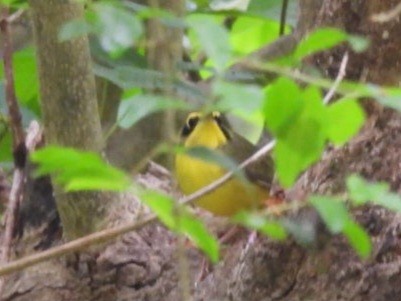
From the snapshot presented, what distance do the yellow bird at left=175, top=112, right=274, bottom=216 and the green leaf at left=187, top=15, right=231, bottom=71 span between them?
1.20 meters

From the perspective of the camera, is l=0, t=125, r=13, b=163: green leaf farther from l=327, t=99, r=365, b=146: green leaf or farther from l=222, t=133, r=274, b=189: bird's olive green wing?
l=327, t=99, r=365, b=146: green leaf

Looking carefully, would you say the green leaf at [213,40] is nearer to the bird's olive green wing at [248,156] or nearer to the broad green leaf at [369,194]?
the broad green leaf at [369,194]

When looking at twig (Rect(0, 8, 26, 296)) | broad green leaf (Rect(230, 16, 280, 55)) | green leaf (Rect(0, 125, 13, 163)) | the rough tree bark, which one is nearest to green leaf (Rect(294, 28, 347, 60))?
the rough tree bark

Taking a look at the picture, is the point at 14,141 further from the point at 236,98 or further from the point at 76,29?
the point at 236,98

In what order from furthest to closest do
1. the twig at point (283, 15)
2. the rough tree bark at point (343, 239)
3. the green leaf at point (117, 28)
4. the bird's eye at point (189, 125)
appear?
the bird's eye at point (189, 125) → the twig at point (283, 15) → the rough tree bark at point (343, 239) → the green leaf at point (117, 28)

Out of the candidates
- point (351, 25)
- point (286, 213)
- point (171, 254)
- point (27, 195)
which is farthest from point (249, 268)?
point (27, 195)

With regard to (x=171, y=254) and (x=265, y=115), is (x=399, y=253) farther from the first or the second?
(x=265, y=115)

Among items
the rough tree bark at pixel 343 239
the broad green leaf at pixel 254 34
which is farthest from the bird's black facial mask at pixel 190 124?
the rough tree bark at pixel 343 239

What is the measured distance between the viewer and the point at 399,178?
4.74 feet

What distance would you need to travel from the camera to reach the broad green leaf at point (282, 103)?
80 centimetres

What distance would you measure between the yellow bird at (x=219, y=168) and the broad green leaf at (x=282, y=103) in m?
1.20

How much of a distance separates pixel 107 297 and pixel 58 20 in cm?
51

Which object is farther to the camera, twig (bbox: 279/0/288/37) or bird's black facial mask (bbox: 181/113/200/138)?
bird's black facial mask (bbox: 181/113/200/138)

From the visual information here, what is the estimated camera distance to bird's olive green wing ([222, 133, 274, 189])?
2.05 meters
